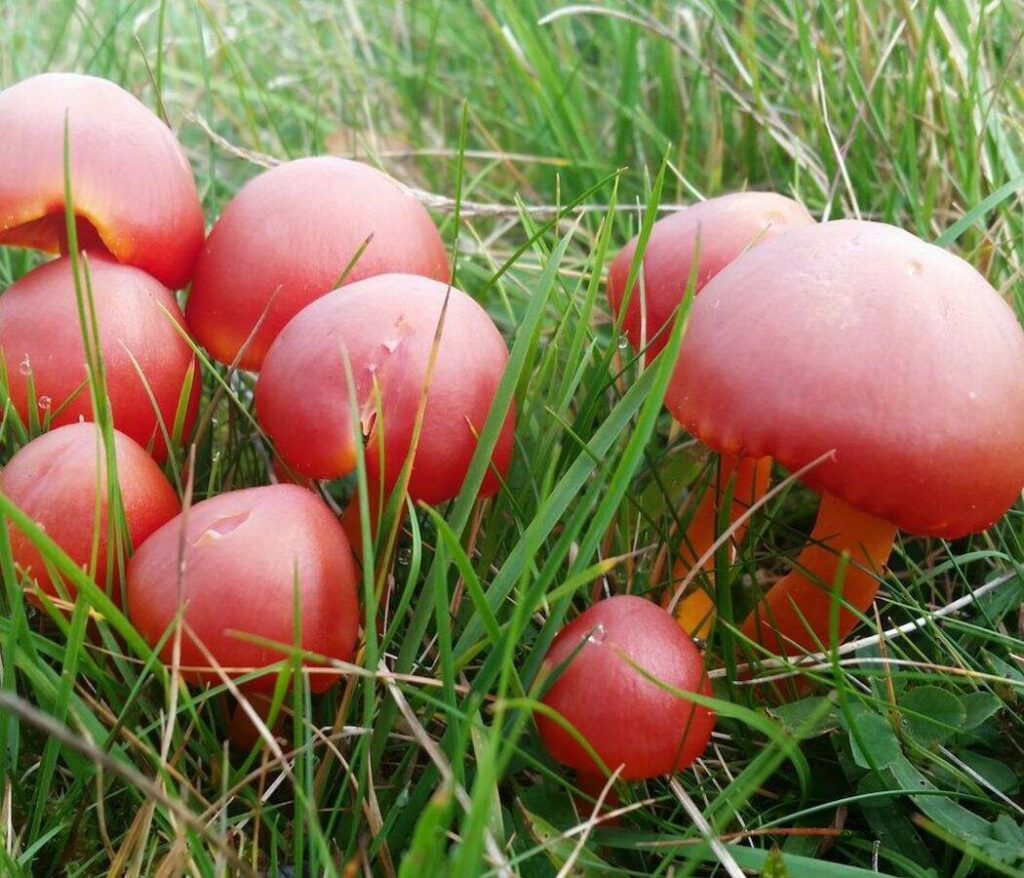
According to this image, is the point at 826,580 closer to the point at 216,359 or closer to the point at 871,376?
the point at 871,376

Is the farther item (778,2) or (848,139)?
(778,2)

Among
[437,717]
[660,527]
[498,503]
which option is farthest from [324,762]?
[660,527]

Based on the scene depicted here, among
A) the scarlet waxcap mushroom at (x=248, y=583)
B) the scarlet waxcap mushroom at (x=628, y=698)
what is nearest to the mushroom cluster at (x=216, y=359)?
A: the scarlet waxcap mushroom at (x=248, y=583)

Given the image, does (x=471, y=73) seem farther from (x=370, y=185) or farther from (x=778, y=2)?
(x=370, y=185)

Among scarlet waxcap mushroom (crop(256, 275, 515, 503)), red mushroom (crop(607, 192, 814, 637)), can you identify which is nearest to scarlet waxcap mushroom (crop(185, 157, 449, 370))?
scarlet waxcap mushroom (crop(256, 275, 515, 503))

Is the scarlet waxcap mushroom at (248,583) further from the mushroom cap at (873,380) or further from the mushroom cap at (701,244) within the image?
the mushroom cap at (701,244)
